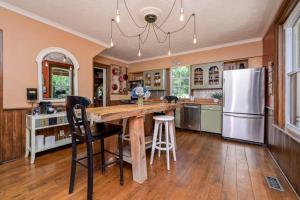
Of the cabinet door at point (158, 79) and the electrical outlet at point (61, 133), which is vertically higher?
the cabinet door at point (158, 79)

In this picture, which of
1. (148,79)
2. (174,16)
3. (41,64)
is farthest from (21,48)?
(148,79)

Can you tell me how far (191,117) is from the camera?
4293 mm

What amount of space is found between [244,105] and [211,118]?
35.4 inches

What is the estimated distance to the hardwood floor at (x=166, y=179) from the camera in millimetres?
1595

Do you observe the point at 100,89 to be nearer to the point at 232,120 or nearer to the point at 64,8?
the point at 64,8

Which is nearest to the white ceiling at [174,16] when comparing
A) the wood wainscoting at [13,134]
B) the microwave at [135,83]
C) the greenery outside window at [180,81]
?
the greenery outside window at [180,81]

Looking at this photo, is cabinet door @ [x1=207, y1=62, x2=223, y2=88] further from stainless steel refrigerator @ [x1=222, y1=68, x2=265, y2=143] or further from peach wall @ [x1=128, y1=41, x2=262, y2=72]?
stainless steel refrigerator @ [x1=222, y1=68, x2=265, y2=143]

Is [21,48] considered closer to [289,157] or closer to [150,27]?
[150,27]

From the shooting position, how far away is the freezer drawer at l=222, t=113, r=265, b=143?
3.16 metres

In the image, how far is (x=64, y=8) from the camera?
2.40m

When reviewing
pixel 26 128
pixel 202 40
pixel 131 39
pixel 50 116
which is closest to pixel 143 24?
pixel 131 39

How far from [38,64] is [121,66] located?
3271 millimetres

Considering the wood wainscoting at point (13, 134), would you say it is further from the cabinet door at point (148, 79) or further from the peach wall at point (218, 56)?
the peach wall at point (218, 56)

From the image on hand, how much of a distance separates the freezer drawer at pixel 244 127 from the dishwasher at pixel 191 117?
0.72m
